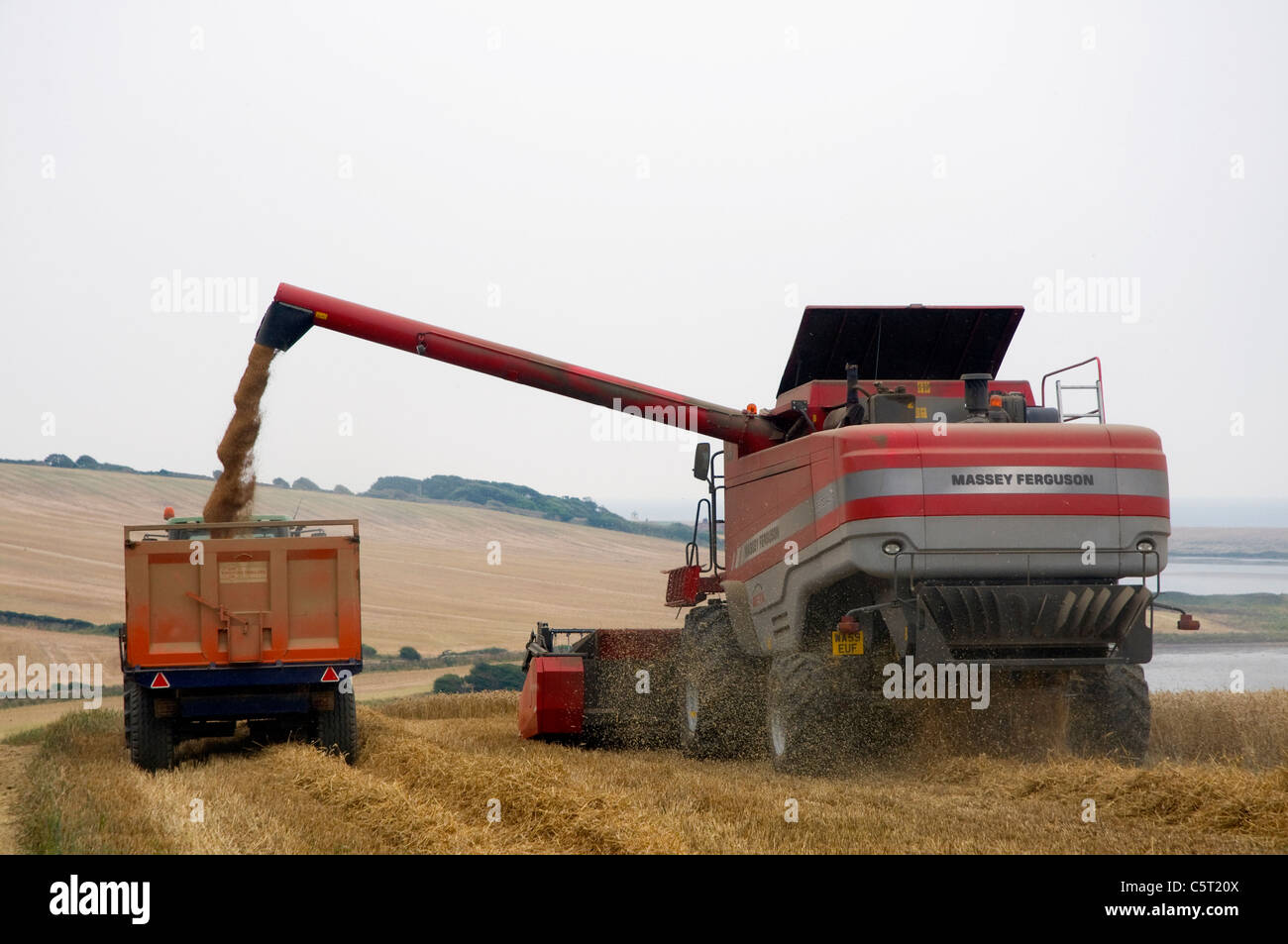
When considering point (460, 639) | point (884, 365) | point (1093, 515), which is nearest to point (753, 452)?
point (884, 365)

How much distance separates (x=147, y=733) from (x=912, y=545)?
21.0 feet

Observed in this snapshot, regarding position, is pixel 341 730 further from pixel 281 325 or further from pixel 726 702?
pixel 281 325

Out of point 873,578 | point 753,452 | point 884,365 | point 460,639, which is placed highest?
point 884,365

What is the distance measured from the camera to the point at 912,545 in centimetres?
848

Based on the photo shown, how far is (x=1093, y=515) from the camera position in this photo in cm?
855

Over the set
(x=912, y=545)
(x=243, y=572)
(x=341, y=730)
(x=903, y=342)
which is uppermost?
(x=903, y=342)

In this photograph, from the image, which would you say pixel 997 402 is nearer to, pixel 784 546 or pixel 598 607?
pixel 784 546

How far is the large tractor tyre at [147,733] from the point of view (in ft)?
33.8

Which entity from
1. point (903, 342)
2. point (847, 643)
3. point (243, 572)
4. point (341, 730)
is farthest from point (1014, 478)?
point (243, 572)

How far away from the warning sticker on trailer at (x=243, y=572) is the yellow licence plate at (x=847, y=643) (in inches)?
187

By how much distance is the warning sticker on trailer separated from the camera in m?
10.4

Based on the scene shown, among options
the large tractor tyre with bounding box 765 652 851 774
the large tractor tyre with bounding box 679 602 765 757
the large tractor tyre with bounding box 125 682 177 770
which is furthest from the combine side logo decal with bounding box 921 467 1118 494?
the large tractor tyre with bounding box 125 682 177 770

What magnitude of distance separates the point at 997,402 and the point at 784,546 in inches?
77.5

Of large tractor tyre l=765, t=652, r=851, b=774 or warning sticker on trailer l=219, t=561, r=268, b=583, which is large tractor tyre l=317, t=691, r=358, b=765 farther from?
large tractor tyre l=765, t=652, r=851, b=774
